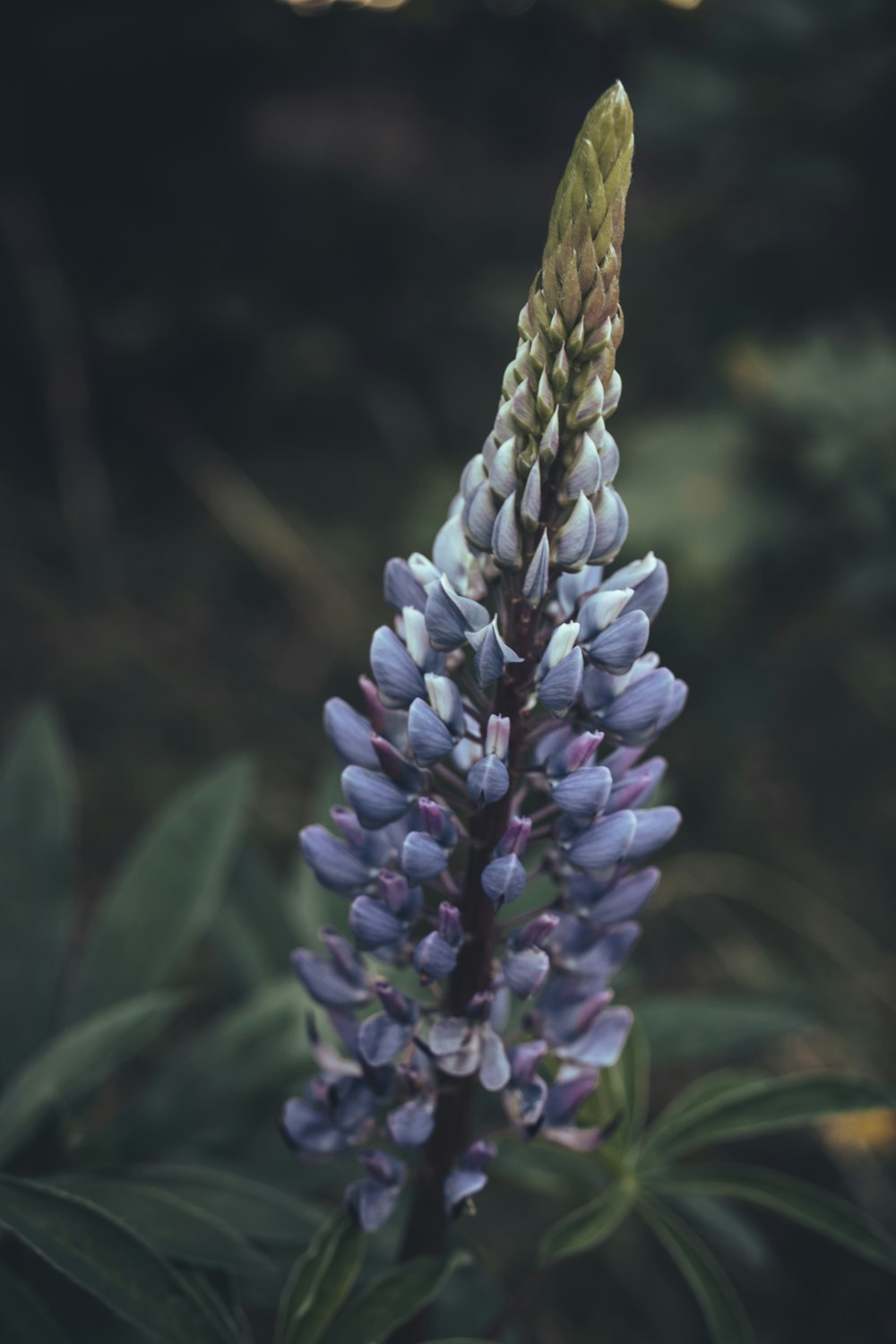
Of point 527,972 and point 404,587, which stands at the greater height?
point 404,587

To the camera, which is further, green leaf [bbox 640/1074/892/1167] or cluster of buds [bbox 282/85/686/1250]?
green leaf [bbox 640/1074/892/1167]

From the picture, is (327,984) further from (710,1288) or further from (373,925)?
(710,1288)

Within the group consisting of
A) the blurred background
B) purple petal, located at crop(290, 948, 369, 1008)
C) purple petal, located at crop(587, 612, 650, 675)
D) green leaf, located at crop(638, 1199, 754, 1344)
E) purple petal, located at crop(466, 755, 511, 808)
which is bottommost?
green leaf, located at crop(638, 1199, 754, 1344)

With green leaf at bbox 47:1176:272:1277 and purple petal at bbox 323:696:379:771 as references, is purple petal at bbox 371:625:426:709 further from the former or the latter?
green leaf at bbox 47:1176:272:1277

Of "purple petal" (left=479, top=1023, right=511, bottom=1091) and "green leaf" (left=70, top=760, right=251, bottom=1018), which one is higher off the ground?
"green leaf" (left=70, top=760, right=251, bottom=1018)

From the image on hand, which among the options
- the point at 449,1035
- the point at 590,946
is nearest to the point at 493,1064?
the point at 449,1035

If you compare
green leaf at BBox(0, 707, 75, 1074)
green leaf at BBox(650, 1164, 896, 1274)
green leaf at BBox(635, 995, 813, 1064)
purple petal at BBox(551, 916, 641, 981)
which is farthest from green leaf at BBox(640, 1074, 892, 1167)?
green leaf at BBox(0, 707, 75, 1074)

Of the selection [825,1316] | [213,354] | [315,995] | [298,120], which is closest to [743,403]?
[213,354]
